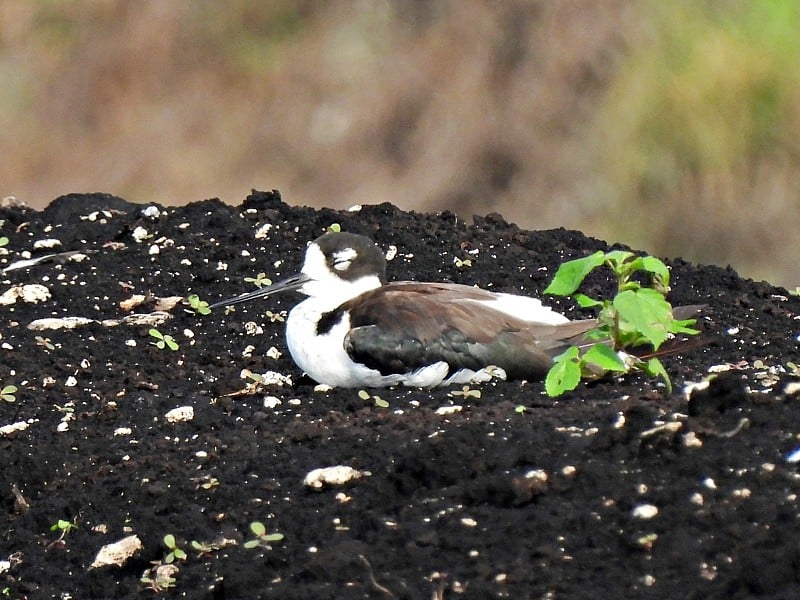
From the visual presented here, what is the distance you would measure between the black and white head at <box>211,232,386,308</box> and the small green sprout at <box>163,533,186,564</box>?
6.05ft

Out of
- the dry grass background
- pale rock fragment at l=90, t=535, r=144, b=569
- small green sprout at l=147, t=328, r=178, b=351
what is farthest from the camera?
the dry grass background

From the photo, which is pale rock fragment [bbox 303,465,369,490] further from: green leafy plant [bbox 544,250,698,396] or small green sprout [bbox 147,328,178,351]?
small green sprout [bbox 147,328,178,351]

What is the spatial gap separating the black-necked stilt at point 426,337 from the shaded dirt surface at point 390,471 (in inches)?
4.3

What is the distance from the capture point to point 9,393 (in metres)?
5.14

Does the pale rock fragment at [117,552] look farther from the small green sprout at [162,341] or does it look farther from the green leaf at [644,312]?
the small green sprout at [162,341]

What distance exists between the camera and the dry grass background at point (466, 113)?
9.95 metres

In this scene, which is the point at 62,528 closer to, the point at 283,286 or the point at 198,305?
the point at 283,286

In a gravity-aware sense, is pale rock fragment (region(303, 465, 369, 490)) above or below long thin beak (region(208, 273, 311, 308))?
below

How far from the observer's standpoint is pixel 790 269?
9836mm

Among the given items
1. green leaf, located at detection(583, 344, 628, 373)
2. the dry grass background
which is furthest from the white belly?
the dry grass background

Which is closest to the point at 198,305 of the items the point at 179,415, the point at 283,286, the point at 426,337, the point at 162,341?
the point at 162,341

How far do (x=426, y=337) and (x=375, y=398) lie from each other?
12.0 inches

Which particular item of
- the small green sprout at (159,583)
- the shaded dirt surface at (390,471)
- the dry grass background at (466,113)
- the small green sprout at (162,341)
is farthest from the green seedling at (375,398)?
the dry grass background at (466,113)

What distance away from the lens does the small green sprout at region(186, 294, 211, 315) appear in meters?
5.94
